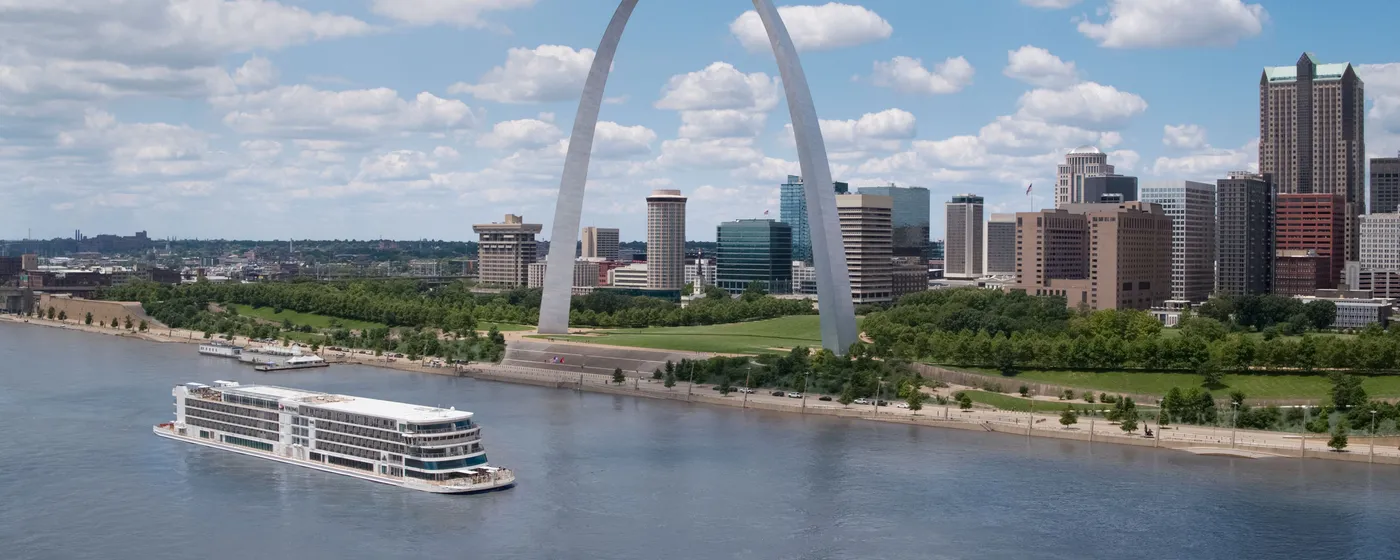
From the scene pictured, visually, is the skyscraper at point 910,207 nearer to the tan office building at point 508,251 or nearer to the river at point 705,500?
the tan office building at point 508,251

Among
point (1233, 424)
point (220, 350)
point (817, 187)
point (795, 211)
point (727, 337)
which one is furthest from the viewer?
point (795, 211)

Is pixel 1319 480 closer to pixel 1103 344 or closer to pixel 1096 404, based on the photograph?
pixel 1096 404

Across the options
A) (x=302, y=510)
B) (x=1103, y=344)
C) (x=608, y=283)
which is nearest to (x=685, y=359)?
(x=1103, y=344)

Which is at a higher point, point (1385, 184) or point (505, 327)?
point (1385, 184)

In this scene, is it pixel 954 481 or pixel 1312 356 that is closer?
pixel 954 481

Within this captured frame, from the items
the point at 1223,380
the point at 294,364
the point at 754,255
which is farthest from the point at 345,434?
the point at 754,255

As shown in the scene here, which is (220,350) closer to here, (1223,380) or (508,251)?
(1223,380)
